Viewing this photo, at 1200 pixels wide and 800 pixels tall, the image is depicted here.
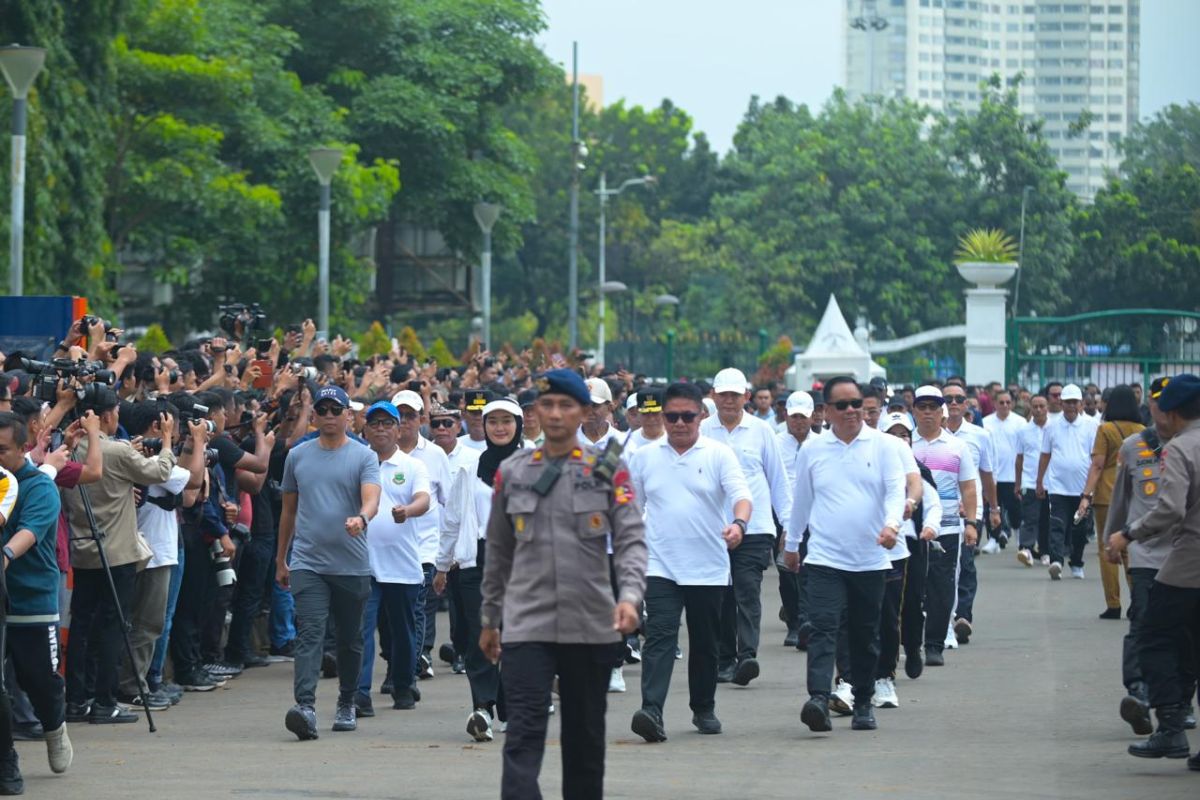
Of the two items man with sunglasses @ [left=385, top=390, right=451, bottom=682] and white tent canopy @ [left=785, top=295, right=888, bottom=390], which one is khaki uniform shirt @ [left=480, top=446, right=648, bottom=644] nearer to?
man with sunglasses @ [left=385, top=390, right=451, bottom=682]

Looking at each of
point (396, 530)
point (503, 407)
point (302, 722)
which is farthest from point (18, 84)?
point (302, 722)

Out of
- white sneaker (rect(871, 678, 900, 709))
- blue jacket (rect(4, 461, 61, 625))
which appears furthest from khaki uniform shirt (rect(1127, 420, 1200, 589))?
blue jacket (rect(4, 461, 61, 625))

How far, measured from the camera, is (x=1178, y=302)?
A: 55.9 meters

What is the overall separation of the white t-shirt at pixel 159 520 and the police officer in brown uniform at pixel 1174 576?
17.8ft

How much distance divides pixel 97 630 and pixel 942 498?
619 centimetres

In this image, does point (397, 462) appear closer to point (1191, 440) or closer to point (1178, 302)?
point (1191, 440)

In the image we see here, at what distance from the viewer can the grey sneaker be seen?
12.0 metres

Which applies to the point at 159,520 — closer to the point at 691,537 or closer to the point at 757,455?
the point at 691,537

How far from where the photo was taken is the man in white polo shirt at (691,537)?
11.6 m

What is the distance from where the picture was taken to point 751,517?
46.1ft

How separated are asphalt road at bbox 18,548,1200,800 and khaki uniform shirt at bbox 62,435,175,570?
3.36 feet

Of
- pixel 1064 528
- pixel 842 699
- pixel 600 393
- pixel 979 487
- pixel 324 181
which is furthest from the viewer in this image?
pixel 324 181

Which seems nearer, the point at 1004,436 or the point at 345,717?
the point at 345,717

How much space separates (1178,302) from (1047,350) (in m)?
23.1
